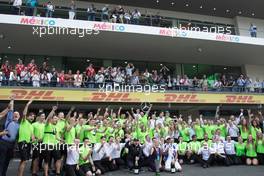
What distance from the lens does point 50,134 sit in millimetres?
8570

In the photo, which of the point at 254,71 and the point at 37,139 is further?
the point at 254,71

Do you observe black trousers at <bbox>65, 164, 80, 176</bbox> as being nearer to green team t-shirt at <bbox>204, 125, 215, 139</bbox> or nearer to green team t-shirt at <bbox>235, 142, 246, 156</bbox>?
green team t-shirt at <bbox>204, 125, 215, 139</bbox>

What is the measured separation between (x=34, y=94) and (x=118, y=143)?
681 cm

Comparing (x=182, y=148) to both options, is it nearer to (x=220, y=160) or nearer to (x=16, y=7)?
(x=220, y=160)

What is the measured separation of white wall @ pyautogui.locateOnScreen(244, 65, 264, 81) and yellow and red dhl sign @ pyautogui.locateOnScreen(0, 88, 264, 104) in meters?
4.50

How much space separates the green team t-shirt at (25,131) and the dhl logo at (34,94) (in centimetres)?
730

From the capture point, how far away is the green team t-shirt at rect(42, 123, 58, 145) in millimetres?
8523

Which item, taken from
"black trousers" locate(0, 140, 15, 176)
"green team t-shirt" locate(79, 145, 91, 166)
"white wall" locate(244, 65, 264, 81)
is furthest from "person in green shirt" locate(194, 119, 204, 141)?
"white wall" locate(244, 65, 264, 81)

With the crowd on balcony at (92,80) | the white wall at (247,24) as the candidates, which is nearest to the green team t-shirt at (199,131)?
the crowd on balcony at (92,80)

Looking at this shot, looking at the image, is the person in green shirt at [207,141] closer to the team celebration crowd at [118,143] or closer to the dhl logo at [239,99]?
the team celebration crowd at [118,143]

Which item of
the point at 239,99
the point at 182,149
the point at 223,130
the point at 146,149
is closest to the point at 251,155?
the point at 223,130

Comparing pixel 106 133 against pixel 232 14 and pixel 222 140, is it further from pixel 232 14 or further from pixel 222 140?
pixel 232 14

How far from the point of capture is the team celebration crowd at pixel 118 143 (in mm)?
8174

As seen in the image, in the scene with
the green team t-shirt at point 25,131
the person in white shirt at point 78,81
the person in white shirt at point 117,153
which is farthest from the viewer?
the person in white shirt at point 78,81
